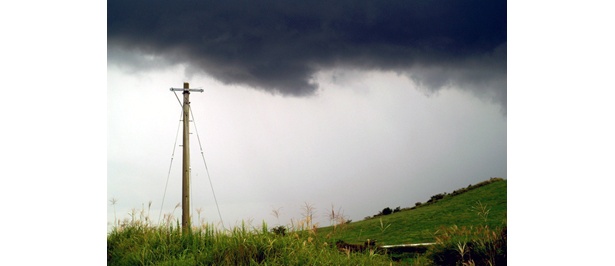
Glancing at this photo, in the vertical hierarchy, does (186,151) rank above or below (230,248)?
above

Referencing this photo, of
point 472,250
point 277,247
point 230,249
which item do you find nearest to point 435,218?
point 472,250

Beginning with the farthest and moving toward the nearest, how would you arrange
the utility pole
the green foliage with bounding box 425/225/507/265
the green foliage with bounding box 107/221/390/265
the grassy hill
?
the utility pole, the grassy hill, the green foliage with bounding box 425/225/507/265, the green foliage with bounding box 107/221/390/265

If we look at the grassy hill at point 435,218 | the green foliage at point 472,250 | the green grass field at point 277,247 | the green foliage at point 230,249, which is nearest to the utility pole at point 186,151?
the green grass field at point 277,247

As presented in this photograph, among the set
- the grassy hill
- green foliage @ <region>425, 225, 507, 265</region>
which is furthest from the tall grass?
the grassy hill

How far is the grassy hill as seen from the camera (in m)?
6.64

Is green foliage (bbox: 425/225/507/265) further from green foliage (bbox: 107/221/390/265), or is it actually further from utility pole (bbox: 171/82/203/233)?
utility pole (bbox: 171/82/203/233)

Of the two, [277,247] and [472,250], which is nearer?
[277,247]

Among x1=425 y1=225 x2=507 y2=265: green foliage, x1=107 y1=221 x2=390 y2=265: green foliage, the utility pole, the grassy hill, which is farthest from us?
the utility pole

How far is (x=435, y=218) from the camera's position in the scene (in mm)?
7648

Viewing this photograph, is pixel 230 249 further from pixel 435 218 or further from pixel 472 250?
pixel 435 218

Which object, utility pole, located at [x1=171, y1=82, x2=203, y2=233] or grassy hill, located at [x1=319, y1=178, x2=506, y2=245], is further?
utility pole, located at [x1=171, y1=82, x2=203, y2=233]
